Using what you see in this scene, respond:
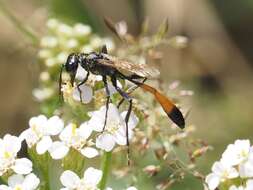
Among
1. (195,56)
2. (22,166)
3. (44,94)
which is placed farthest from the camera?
(195,56)

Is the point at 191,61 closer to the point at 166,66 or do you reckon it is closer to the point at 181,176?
the point at 166,66

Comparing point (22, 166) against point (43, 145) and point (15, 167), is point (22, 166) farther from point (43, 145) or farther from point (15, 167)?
point (43, 145)

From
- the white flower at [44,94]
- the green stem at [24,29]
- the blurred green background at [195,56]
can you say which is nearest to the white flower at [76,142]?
the white flower at [44,94]

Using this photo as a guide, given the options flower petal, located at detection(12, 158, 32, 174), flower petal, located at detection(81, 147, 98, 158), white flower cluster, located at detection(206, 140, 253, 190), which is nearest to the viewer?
white flower cluster, located at detection(206, 140, 253, 190)

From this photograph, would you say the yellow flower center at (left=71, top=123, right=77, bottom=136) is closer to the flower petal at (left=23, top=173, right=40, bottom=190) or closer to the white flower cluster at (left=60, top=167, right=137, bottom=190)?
the white flower cluster at (left=60, top=167, right=137, bottom=190)

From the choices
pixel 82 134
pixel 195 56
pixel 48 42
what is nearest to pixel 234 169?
pixel 82 134

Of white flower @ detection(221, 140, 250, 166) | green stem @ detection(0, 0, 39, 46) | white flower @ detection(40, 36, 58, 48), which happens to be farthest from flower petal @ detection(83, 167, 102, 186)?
green stem @ detection(0, 0, 39, 46)
